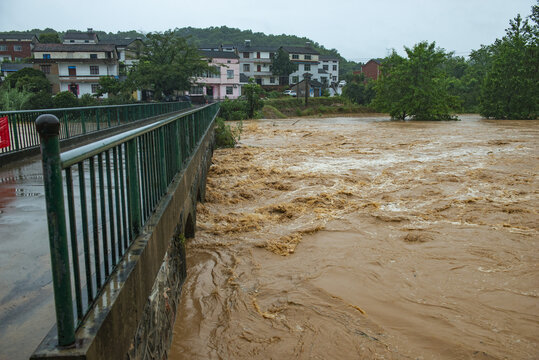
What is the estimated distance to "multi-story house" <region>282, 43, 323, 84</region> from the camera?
82750mm

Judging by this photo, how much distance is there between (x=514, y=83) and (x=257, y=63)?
4854cm

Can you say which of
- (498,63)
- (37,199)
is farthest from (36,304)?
(498,63)

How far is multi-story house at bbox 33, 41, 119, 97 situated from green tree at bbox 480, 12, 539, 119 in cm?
4397

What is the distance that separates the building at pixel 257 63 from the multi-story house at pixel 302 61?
418cm

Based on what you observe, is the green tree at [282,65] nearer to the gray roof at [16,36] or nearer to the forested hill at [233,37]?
the forested hill at [233,37]

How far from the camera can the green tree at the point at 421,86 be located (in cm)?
3909

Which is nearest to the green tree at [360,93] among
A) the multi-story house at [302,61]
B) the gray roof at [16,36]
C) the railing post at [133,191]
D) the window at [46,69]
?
the multi-story house at [302,61]

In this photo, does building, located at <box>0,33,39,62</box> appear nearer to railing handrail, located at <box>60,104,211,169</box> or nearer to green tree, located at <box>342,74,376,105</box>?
green tree, located at <box>342,74,376,105</box>

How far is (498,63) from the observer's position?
4000 cm

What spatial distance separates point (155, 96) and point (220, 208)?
3830 centimetres

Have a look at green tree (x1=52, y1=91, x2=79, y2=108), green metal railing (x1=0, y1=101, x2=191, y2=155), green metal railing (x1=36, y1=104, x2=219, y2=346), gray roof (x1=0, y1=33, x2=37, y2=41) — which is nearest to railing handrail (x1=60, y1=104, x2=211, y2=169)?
Result: green metal railing (x1=36, y1=104, x2=219, y2=346)

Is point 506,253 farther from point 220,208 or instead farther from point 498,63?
point 498,63

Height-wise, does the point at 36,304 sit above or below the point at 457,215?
above

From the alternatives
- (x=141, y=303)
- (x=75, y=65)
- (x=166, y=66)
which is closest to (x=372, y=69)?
(x=75, y=65)
